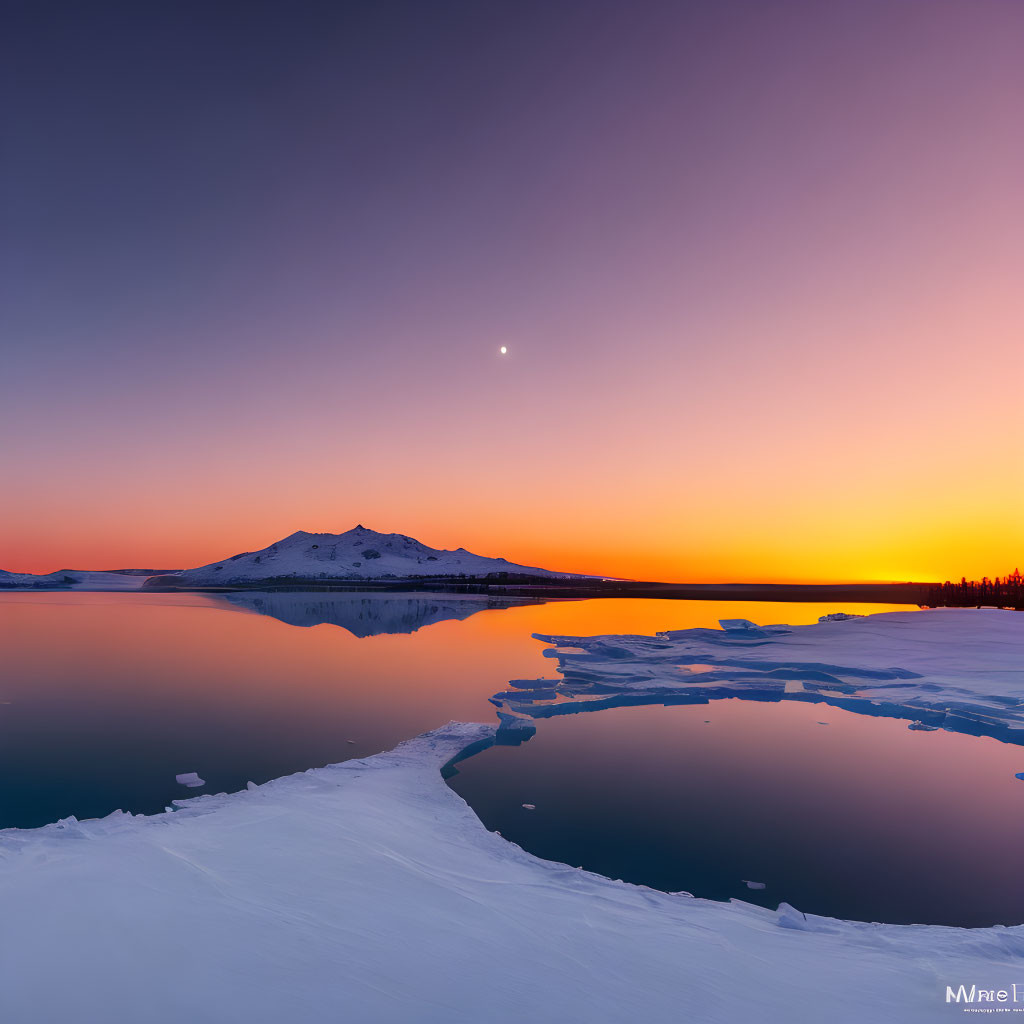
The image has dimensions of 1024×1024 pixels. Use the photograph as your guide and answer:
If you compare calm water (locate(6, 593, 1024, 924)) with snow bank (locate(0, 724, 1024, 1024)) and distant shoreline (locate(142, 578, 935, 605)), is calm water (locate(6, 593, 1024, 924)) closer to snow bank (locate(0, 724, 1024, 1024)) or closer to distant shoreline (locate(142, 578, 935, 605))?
snow bank (locate(0, 724, 1024, 1024))

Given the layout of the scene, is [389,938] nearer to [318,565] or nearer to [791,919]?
[791,919]

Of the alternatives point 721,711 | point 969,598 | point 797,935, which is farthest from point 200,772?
point 969,598

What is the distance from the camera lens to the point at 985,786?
24.4 ft

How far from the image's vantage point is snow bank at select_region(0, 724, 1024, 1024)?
7.75ft

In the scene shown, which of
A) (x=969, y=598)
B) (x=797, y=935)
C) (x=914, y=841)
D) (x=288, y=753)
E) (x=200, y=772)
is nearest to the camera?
(x=797, y=935)

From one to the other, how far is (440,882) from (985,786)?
→ 7824 mm

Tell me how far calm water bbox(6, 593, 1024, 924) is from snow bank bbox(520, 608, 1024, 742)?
458 mm

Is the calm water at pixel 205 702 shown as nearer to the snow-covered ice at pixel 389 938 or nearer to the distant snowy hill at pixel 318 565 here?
the snow-covered ice at pixel 389 938

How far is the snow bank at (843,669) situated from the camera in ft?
33.8

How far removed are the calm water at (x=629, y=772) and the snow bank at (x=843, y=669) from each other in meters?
0.46

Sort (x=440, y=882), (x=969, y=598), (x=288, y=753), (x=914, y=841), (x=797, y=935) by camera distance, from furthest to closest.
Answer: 1. (x=969, y=598)
2. (x=288, y=753)
3. (x=914, y=841)
4. (x=440, y=882)
5. (x=797, y=935)

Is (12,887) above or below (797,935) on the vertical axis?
above

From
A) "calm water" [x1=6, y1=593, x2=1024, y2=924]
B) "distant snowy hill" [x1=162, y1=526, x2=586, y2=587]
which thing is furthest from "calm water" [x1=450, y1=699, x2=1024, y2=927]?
"distant snowy hill" [x1=162, y1=526, x2=586, y2=587]

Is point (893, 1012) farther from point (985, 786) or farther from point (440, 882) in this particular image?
point (985, 786)
